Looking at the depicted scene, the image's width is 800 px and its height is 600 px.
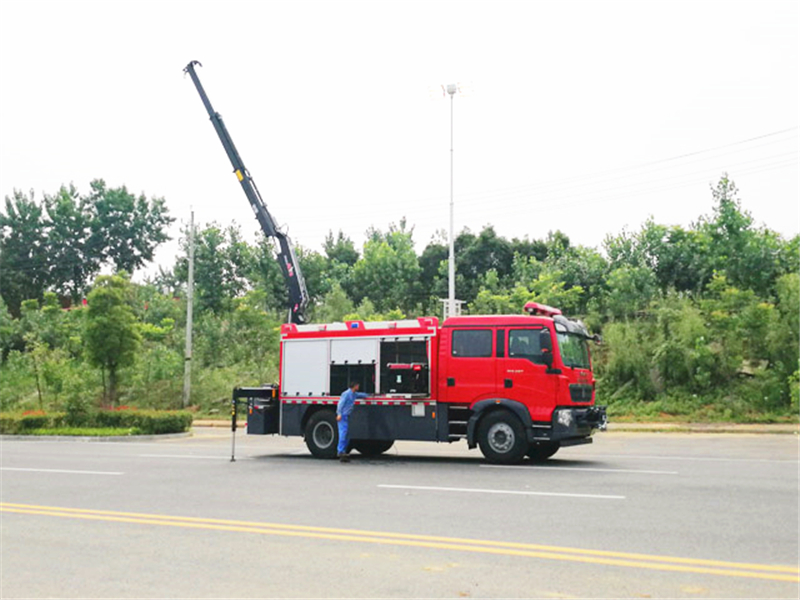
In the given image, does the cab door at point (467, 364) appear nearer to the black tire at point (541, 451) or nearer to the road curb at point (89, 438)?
the black tire at point (541, 451)

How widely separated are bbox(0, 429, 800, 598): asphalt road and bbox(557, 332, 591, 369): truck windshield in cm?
194

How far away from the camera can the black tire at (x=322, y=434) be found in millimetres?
17953

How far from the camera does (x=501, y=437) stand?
53.2 ft

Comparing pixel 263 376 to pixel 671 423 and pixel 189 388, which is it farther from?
pixel 671 423

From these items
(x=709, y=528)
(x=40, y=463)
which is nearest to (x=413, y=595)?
(x=709, y=528)

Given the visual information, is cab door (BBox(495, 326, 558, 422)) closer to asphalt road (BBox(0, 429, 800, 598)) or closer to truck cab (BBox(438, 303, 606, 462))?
truck cab (BBox(438, 303, 606, 462))

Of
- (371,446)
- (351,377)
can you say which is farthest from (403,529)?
(371,446)

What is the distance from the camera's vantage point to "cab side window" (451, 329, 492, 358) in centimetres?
1659

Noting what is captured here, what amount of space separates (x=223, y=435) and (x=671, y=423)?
1449 cm

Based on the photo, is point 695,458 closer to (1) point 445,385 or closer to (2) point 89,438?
(1) point 445,385

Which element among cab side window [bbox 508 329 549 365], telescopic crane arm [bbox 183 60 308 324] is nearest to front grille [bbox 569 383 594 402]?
cab side window [bbox 508 329 549 365]

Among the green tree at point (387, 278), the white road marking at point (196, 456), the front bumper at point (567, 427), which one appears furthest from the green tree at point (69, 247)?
the front bumper at point (567, 427)

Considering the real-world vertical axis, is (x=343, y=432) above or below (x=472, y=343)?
below

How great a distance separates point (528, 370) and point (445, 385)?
1.71m
